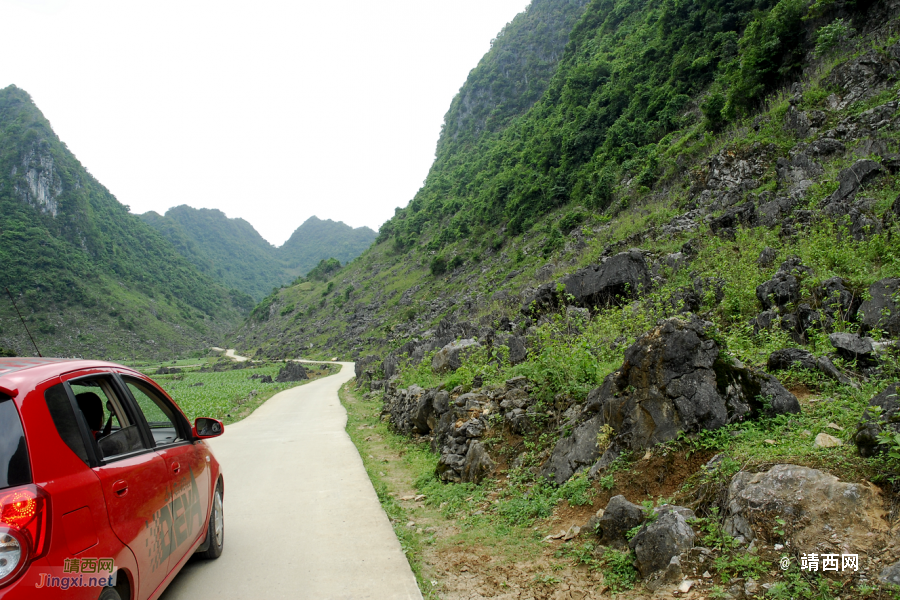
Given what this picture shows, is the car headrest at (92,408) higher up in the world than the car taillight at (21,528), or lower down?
higher up

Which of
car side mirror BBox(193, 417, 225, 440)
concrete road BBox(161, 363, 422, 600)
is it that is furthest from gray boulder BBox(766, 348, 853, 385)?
car side mirror BBox(193, 417, 225, 440)

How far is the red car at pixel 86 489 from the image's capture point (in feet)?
6.61

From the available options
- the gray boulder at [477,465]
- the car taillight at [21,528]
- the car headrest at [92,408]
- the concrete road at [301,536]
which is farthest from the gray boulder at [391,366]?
the car taillight at [21,528]

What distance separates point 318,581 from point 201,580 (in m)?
1.03

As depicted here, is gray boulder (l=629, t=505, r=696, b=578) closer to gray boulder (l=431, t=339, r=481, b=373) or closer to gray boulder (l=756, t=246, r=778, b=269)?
gray boulder (l=431, t=339, r=481, b=373)

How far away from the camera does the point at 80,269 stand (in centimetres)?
9875

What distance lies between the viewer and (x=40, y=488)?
212 centimetres

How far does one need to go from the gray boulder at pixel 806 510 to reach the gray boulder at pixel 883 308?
11.9 ft

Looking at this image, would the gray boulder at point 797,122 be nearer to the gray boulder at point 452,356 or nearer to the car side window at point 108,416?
the gray boulder at point 452,356

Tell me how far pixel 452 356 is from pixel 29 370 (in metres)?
10.5

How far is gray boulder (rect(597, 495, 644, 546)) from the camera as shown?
413 centimetres

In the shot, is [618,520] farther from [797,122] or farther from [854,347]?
[797,122]

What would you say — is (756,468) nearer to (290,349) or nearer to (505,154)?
(505,154)

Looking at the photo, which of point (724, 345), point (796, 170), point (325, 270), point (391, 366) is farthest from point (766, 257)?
point (325, 270)
